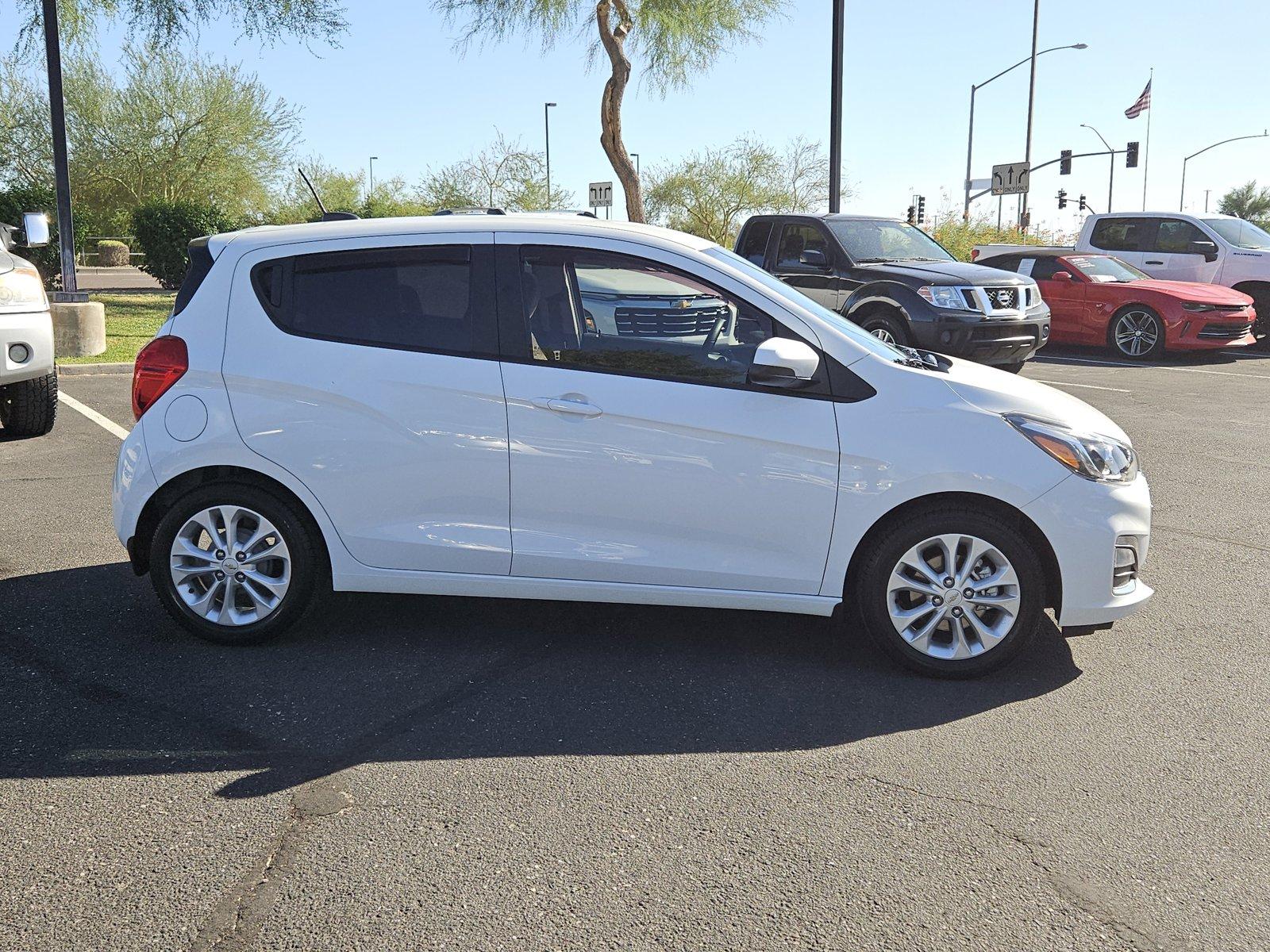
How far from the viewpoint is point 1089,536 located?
440 centimetres

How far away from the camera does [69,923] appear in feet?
9.41

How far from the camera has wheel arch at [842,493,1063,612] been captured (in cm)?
445

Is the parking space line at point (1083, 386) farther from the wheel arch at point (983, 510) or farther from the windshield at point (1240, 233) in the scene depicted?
the wheel arch at point (983, 510)

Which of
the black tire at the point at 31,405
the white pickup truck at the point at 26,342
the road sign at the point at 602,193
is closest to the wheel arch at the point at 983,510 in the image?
the white pickup truck at the point at 26,342

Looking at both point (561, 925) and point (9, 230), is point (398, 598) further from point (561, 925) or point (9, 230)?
point (9, 230)

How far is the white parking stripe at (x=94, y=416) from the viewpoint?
9625 mm

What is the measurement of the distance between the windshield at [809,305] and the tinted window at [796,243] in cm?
871

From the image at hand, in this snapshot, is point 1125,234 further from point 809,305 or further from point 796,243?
point 809,305

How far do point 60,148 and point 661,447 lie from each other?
1334 cm

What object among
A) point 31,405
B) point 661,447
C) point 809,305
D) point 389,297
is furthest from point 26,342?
point 809,305

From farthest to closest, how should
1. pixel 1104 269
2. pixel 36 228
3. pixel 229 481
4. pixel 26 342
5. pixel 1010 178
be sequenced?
pixel 1010 178 < pixel 1104 269 < pixel 36 228 < pixel 26 342 < pixel 229 481

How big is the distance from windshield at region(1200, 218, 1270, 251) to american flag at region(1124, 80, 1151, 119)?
84.0 feet

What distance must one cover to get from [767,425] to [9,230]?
7534mm

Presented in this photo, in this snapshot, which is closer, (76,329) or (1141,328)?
(76,329)
